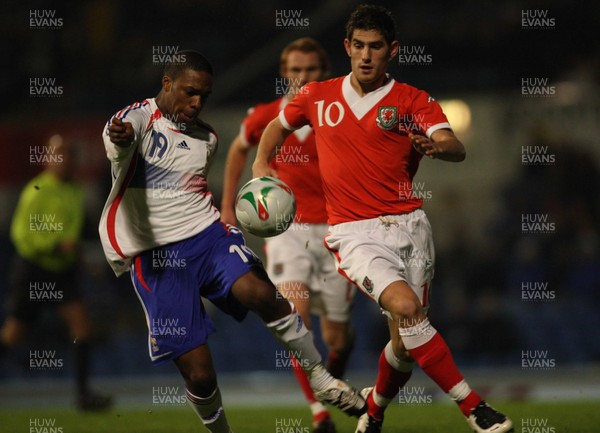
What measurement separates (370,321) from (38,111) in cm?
639

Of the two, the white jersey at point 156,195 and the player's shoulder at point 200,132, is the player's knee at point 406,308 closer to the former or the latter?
the white jersey at point 156,195

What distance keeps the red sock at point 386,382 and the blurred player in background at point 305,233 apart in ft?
3.32

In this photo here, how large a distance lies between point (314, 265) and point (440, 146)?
7.43 feet

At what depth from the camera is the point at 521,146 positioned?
13.1 m

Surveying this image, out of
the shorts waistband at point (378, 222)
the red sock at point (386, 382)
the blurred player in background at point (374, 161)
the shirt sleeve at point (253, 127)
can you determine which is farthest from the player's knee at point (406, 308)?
the shirt sleeve at point (253, 127)

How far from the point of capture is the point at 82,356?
890cm

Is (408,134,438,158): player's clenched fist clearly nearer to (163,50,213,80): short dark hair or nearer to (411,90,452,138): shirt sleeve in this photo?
(411,90,452,138): shirt sleeve

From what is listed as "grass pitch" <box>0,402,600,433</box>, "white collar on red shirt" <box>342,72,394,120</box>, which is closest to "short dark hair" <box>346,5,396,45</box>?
"white collar on red shirt" <box>342,72,394,120</box>

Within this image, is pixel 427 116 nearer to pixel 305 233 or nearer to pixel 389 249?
pixel 389 249

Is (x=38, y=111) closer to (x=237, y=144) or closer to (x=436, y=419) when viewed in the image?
(x=237, y=144)

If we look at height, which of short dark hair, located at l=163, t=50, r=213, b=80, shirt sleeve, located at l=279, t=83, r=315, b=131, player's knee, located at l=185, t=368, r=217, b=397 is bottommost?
player's knee, located at l=185, t=368, r=217, b=397

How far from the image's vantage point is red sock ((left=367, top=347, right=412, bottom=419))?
566 cm

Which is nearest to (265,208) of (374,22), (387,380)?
(374,22)

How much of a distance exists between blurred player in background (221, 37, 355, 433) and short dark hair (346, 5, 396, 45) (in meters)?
1.36
